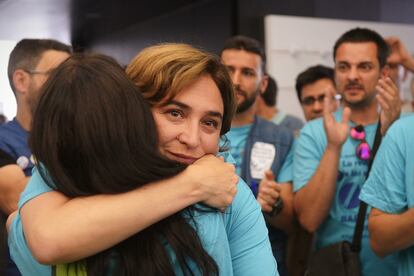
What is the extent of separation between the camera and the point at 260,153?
7.77 ft

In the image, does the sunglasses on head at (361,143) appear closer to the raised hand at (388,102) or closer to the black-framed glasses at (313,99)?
the raised hand at (388,102)

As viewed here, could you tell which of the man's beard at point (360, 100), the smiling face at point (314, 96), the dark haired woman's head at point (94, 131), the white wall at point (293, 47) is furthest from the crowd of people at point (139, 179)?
the white wall at point (293, 47)

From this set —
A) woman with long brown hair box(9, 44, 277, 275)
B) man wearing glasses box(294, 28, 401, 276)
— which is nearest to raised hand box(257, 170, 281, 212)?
man wearing glasses box(294, 28, 401, 276)

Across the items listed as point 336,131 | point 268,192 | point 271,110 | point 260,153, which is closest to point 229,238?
point 268,192

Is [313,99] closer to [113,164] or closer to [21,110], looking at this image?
[21,110]

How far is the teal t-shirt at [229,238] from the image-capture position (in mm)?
1014

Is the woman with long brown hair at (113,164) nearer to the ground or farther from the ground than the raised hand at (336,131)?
farther from the ground

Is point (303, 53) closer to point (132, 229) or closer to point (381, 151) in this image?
point (381, 151)

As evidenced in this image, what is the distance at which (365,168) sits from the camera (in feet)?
7.21

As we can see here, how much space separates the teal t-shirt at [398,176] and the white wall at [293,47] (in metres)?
3.65

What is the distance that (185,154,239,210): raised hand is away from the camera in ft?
3.38

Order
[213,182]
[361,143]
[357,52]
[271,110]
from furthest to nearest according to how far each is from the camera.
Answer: [271,110] → [357,52] → [361,143] → [213,182]

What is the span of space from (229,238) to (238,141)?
1338 millimetres

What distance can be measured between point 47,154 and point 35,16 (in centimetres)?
452
